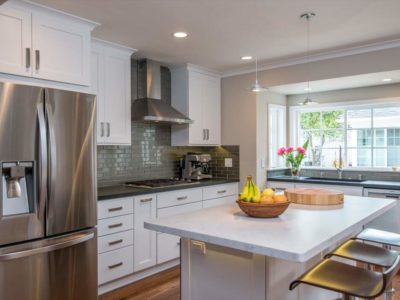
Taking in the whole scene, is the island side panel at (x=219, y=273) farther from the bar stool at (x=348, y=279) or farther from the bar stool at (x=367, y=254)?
the bar stool at (x=367, y=254)

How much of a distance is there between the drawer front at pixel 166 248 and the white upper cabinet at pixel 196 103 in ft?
4.17

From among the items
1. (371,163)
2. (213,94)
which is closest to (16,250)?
(213,94)

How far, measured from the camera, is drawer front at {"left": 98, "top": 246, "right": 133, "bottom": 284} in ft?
10.0

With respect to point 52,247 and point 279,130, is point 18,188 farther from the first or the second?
point 279,130

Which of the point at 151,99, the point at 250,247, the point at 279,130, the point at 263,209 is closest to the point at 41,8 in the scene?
the point at 151,99

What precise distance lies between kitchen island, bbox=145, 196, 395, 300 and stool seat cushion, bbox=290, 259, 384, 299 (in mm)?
120

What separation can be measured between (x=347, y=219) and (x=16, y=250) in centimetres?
205

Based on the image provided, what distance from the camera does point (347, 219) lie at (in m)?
2.04

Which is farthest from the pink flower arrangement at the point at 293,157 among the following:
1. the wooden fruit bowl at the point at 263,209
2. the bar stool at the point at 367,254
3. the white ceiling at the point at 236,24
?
the wooden fruit bowl at the point at 263,209

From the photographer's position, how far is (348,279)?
168 centimetres

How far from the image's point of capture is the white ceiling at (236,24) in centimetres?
254

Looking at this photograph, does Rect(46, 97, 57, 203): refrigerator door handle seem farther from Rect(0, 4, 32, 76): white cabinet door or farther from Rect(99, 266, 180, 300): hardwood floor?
Rect(99, 266, 180, 300): hardwood floor

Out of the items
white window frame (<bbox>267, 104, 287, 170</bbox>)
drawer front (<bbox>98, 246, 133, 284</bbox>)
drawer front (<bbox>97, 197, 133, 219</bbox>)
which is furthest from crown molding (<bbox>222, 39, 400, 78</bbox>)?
drawer front (<bbox>98, 246, 133, 284</bbox>)

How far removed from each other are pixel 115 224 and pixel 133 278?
0.65 metres
